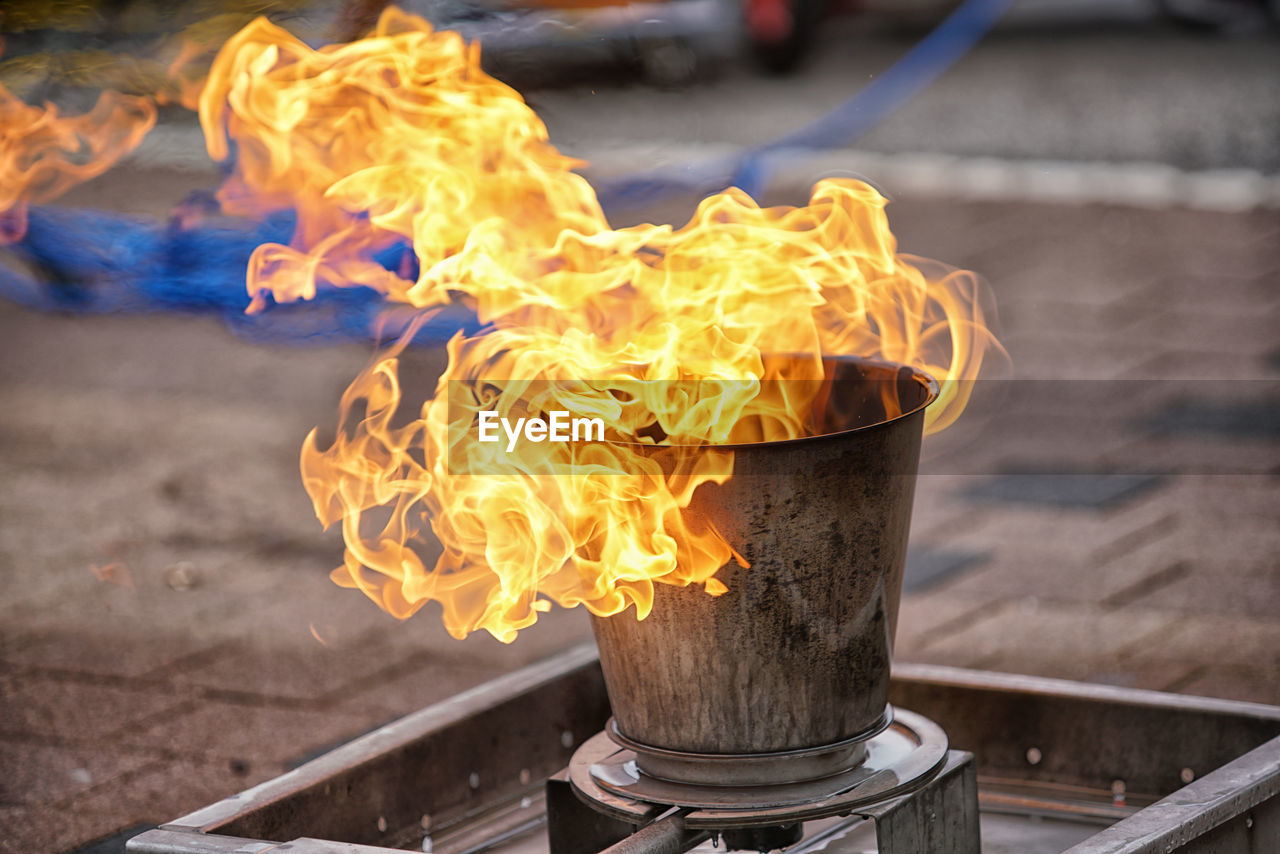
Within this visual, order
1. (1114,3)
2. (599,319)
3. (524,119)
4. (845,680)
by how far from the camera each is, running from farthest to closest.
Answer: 1. (1114,3)
2. (599,319)
3. (524,119)
4. (845,680)

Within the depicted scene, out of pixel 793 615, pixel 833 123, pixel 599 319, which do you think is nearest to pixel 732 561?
pixel 793 615

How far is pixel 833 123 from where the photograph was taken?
10766 millimetres

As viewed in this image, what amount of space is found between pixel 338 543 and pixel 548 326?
227cm

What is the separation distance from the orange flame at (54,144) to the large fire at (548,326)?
2.83 metres

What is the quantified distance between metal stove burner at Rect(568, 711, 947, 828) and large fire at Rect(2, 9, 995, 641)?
260mm

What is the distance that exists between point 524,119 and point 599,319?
15.3 inches

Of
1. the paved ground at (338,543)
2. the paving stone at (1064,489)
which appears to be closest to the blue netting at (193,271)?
the paved ground at (338,543)

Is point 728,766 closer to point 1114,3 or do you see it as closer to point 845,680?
point 845,680

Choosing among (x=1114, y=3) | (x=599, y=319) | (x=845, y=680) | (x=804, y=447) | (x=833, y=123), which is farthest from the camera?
(x=1114, y=3)

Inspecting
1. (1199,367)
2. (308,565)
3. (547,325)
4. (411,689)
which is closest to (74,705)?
(411,689)

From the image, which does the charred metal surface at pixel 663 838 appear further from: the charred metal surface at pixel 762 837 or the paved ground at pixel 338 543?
the paved ground at pixel 338 543

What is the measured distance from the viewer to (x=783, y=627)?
90.1 inches

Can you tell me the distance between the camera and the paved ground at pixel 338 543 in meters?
3.69

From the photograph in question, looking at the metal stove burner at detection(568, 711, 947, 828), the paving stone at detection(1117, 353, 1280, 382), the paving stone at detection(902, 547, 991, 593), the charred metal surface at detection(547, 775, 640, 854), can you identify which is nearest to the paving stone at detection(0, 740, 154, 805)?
the charred metal surface at detection(547, 775, 640, 854)
